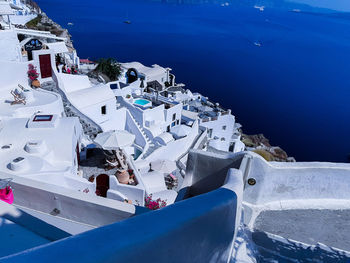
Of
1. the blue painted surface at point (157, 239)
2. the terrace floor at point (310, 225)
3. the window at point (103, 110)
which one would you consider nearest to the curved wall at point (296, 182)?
the terrace floor at point (310, 225)

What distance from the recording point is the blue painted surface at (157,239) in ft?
5.92

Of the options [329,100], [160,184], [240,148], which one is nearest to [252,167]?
[160,184]

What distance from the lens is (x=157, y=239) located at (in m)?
2.15

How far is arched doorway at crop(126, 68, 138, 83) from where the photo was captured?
41463mm

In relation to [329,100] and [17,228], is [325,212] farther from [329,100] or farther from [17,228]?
[329,100]

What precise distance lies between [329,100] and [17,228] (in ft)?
276

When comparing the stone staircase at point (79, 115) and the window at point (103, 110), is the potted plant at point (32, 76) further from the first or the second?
the window at point (103, 110)

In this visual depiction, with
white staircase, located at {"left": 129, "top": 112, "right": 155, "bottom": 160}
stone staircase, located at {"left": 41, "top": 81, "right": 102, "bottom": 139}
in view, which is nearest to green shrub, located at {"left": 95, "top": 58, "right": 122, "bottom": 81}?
white staircase, located at {"left": 129, "top": 112, "right": 155, "bottom": 160}

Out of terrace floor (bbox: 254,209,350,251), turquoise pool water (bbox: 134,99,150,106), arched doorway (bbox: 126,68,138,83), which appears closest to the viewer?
terrace floor (bbox: 254,209,350,251)

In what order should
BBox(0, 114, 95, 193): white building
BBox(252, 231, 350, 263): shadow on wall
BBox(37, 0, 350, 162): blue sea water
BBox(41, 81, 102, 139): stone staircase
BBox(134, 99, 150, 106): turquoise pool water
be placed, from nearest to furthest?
BBox(252, 231, 350, 263): shadow on wall
BBox(0, 114, 95, 193): white building
BBox(41, 81, 102, 139): stone staircase
BBox(134, 99, 150, 106): turquoise pool water
BBox(37, 0, 350, 162): blue sea water

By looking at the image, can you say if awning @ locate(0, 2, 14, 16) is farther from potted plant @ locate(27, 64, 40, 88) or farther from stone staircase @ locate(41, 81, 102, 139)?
stone staircase @ locate(41, 81, 102, 139)

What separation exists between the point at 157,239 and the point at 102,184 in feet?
36.1

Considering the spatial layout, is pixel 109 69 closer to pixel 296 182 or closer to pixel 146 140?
pixel 146 140

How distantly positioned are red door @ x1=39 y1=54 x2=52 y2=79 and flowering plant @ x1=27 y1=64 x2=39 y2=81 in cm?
110
